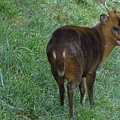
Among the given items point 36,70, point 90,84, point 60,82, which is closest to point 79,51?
point 60,82

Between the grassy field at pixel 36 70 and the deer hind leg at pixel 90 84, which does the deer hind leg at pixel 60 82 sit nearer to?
the grassy field at pixel 36 70

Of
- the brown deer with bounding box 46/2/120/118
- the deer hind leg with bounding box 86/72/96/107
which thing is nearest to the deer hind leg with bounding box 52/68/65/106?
the brown deer with bounding box 46/2/120/118

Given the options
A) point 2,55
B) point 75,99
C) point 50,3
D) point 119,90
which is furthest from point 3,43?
point 50,3

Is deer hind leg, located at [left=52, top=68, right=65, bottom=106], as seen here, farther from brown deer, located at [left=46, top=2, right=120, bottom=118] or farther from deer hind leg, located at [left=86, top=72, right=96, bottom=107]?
deer hind leg, located at [left=86, top=72, right=96, bottom=107]

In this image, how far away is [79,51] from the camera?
6.64 m

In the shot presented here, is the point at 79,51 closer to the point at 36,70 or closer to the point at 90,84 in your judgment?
the point at 90,84

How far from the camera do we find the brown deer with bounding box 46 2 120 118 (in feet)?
21.4

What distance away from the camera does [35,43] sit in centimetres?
856

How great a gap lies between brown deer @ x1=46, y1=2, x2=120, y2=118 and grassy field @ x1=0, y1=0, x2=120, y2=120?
0.30 metres

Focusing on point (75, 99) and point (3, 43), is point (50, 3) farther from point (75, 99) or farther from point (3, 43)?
point (75, 99)

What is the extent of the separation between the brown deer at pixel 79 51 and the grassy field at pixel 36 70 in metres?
0.30

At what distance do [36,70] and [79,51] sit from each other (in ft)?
4.61

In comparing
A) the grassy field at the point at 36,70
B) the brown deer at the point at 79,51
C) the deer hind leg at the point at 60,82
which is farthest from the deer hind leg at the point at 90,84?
the deer hind leg at the point at 60,82

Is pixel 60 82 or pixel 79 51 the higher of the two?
pixel 79 51
